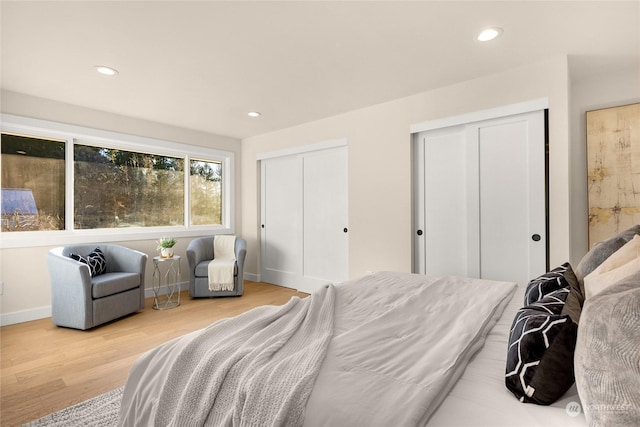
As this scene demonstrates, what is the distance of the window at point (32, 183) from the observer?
3.47 metres

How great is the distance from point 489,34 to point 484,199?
58.2 inches

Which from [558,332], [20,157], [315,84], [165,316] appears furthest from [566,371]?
[20,157]

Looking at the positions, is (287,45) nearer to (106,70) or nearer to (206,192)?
(106,70)

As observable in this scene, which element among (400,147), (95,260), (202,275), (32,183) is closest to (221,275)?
(202,275)

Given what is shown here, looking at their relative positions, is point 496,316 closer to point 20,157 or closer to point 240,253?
point 240,253

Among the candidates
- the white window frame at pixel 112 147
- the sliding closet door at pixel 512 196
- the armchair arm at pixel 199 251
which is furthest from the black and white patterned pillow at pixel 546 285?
the white window frame at pixel 112 147

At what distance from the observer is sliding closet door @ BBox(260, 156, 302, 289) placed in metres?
4.93

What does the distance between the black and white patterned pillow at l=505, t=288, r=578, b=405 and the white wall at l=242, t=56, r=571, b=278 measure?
2.20 meters

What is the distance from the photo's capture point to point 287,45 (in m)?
2.48

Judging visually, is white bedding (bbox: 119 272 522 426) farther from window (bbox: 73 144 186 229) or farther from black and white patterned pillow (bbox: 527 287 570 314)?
window (bbox: 73 144 186 229)

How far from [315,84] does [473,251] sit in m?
2.36

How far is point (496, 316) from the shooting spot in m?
1.59

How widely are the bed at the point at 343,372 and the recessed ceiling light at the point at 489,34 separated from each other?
170 cm

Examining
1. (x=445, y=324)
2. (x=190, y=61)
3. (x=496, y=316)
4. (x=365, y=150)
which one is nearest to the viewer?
(x=445, y=324)
